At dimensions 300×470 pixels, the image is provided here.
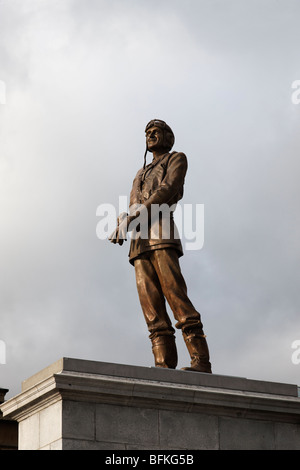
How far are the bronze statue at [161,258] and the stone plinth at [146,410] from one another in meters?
0.83

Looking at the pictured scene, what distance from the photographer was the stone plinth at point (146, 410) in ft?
47.2

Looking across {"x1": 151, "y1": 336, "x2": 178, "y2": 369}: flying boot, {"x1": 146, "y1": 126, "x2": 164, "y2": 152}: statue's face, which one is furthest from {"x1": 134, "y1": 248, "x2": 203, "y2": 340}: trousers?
{"x1": 146, "y1": 126, "x2": 164, "y2": 152}: statue's face

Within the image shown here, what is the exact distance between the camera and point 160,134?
695 inches

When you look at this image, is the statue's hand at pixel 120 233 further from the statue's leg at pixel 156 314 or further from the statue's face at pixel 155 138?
the statue's face at pixel 155 138

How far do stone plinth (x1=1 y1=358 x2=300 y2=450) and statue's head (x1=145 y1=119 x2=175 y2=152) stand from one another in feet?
14.6

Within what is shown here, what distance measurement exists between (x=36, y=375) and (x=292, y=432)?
4307 mm

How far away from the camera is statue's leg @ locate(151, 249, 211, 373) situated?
53.3 ft

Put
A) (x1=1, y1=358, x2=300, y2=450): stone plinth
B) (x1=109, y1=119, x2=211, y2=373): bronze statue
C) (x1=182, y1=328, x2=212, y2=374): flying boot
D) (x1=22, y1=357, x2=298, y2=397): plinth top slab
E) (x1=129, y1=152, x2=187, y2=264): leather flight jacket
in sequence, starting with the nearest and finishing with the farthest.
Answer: (x1=1, y1=358, x2=300, y2=450): stone plinth < (x1=22, y1=357, x2=298, y2=397): plinth top slab < (x1=182, y1=328, x2=212, y2=374): flying boot < (x1=109, y1=119, x2=211, y2=373): bronze statue < (x1=129, y1=152, x2=187, y2=264): leather flight jacket

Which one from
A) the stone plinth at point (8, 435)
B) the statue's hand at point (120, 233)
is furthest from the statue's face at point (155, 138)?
the stone plinth at point (8, 435)

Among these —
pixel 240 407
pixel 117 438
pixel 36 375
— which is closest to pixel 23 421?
pixel 36 375

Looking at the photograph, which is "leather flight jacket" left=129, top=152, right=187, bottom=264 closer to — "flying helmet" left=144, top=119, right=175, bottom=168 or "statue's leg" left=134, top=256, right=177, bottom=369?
"statue's leg" left=134, top=256, right=177, bottom=369

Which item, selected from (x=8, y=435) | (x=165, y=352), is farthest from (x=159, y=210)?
(x=8, y=435)

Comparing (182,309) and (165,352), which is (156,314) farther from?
(165,352)
